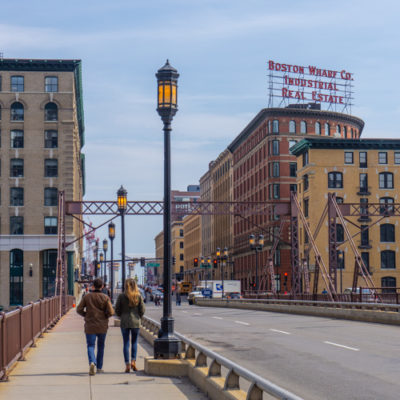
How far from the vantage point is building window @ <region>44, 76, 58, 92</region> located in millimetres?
79625

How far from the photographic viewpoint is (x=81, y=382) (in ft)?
42.7

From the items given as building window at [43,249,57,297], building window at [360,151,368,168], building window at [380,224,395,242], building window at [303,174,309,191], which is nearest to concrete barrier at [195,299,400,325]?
building window at [43,249,57,297]

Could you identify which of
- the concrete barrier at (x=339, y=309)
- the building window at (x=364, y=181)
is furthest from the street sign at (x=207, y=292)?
the concrete barrier at (x=339, y=309)

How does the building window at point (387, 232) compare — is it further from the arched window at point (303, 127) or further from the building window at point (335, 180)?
the arched window at point (303, 127)

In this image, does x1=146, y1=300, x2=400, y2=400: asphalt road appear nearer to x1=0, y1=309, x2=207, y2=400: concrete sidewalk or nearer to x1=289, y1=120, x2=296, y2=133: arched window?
x1=0, y1=309, x2=207, y2=400: concrete sidewalk

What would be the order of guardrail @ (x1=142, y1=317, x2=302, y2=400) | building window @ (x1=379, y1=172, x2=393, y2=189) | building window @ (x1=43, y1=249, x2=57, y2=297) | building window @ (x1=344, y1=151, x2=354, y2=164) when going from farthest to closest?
1. building window @ (x1=379, y1=172, x2=393, y2=189)
2. building window @ (x1=344, y1=151, x2=354, y2=164)
3. building window @ (x1=43, y1=249, x2=57, y2=297)
4. guardrail @ (x1=142, y1=317, x2=302, y2=400)

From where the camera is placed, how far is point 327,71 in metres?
99.8

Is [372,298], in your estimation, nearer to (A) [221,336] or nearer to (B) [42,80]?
(A) [221,336]

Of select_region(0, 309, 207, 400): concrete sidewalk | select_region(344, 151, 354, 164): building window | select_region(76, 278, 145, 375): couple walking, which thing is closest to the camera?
select_region(0, 309, 207, 400): concrete sidewalk

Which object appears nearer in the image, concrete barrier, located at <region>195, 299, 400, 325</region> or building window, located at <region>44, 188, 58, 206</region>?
concrete barrier, located at <region>195, 299, 400, 325</region>

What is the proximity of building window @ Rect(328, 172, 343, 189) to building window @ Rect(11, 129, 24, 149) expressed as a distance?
1355 inches

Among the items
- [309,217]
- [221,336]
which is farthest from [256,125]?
[221,336]

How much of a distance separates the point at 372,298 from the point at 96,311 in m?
26.3

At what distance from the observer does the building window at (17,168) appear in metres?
78.1
